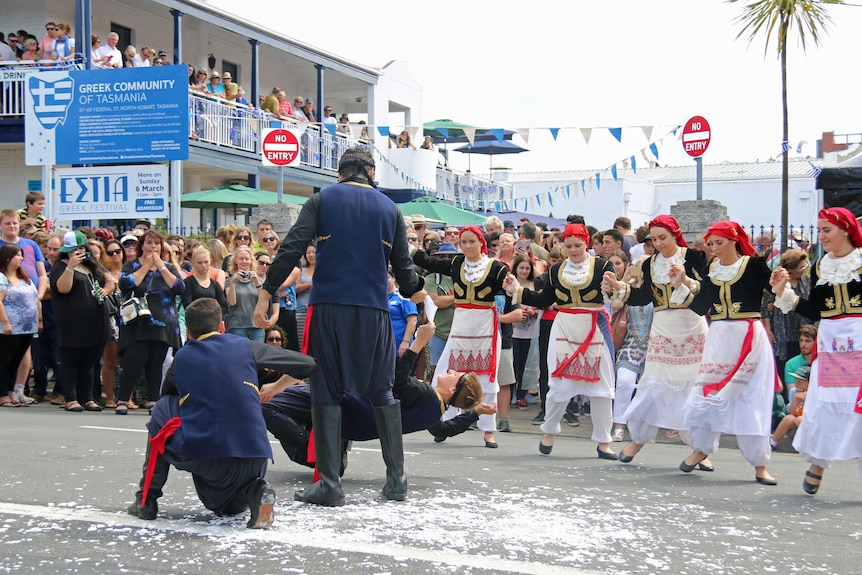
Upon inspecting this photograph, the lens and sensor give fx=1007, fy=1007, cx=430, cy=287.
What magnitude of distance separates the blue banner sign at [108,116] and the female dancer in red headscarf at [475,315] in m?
8.79

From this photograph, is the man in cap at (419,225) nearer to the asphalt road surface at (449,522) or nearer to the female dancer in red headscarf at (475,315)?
the female dancer in red headscarf at (475,315)

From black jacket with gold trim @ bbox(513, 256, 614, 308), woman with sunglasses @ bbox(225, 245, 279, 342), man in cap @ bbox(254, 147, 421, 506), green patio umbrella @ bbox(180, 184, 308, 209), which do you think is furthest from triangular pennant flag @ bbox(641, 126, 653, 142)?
man in cap @ bbox(254, 147, 421, 506)

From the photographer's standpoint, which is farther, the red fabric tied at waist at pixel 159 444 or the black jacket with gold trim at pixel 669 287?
the black jacket with gold trim at pixel 669 287

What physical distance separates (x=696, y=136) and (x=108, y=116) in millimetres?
9850

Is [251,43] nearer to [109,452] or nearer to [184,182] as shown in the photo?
[184,182]

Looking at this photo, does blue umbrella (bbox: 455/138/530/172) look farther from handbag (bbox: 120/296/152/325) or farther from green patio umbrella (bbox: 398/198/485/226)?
handbag (bbox: 120/296/152/325)

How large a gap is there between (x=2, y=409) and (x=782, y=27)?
1294cm

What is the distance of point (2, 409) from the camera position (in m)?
11.4

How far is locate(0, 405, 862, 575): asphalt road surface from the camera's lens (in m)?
4.70

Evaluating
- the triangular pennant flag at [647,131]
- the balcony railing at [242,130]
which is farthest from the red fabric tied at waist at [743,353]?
the balcony railing at [242,130]

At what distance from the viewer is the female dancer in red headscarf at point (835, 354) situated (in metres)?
7.11

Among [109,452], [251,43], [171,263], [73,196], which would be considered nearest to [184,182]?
[251,43]

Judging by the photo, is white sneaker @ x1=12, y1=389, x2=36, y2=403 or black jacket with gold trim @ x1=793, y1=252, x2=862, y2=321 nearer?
black jacket with gold trim @ x1=793, y1=252, x2=862, y2=321

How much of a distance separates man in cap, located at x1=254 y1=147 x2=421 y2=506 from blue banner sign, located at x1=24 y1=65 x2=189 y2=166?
11270 mm
